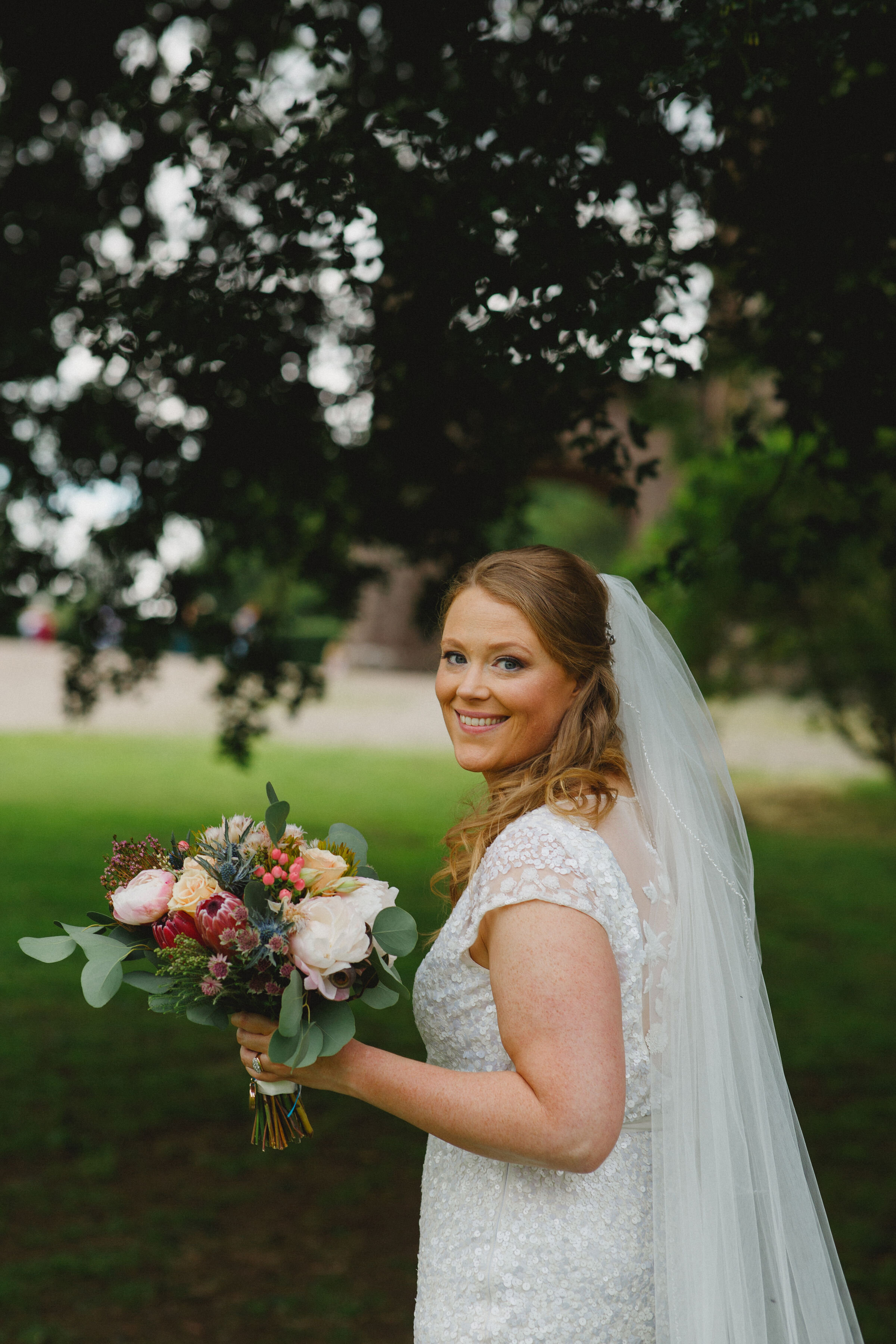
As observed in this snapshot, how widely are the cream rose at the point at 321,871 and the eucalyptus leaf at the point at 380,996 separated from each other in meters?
0.22

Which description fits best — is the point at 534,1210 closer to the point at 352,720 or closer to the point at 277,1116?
the point at 277,1116

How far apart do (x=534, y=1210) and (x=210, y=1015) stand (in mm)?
699

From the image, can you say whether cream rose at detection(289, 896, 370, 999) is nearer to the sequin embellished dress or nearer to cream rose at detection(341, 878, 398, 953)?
cream rose at detection(341, 878, 398, 953)

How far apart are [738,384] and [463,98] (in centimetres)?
1053

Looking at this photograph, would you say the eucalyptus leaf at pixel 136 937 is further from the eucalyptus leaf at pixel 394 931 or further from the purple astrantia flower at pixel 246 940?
the eucalyptus leaf at pixel 394 931

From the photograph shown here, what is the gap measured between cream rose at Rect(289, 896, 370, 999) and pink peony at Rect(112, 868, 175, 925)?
0.26 metres

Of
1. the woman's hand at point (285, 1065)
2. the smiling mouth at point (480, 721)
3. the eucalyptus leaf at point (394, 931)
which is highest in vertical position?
the smiling mouth at point (480, 721)

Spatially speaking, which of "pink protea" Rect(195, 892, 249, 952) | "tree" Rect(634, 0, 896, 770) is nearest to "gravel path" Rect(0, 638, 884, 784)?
"tree" Rect(634, 0, 896, 770)

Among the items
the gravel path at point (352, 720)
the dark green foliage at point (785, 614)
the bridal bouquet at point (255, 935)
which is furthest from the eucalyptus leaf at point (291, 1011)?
the gravel path at point (352, 720)

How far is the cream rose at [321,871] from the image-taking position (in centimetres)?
199

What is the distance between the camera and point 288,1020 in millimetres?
1862

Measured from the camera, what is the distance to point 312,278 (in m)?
4.66

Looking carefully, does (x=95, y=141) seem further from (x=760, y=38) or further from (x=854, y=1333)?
(x=854, y=1333)

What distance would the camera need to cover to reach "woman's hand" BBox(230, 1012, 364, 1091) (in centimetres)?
198
